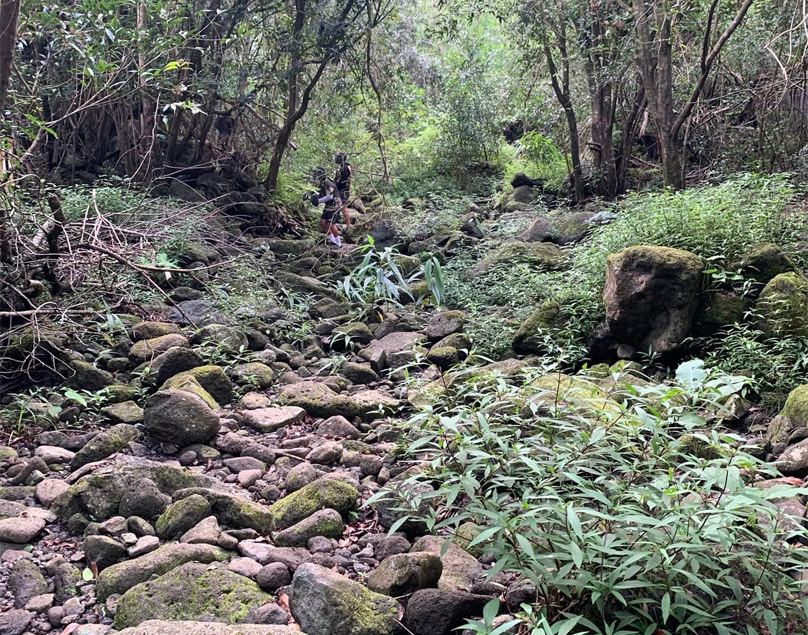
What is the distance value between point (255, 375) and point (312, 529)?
237cm

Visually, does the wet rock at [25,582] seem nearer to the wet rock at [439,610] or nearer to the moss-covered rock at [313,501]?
the moss-covered rock at [313,501]

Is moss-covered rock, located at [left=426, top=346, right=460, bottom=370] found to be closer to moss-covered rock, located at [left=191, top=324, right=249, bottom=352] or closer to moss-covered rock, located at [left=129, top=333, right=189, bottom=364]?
moss-covered rock, located at [left=191, top=324, right=249, bottom=352]

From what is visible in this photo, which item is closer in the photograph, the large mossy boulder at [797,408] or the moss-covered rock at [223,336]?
the large mossy boulder at [797,408]

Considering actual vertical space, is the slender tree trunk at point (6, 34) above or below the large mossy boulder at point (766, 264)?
above

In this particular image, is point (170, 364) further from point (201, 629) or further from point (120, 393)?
point (201, 629)

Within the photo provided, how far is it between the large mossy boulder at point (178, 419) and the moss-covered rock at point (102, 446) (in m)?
0.15

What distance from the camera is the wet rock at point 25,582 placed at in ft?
8.32

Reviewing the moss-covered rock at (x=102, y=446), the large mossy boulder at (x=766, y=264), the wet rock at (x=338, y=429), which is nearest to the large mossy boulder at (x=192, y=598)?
the moss-covered rock at (x=102, y=446)

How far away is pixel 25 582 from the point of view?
8.50 feet

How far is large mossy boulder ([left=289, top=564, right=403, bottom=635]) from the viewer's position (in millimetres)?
2199

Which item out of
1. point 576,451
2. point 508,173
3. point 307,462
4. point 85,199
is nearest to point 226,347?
point 307,462

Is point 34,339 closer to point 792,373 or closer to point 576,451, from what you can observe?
point 576,451

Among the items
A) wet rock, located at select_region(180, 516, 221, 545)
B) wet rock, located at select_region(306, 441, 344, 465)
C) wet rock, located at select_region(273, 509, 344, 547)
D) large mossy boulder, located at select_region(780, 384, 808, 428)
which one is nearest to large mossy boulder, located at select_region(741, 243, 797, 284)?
large mossy boulder, located at select_region(780, 384, 808, 428)

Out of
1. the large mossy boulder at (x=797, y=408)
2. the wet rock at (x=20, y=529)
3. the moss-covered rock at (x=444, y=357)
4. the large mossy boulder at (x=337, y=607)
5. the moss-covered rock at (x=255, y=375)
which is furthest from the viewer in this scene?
the moss-covered rock at (x=444, y=357)
